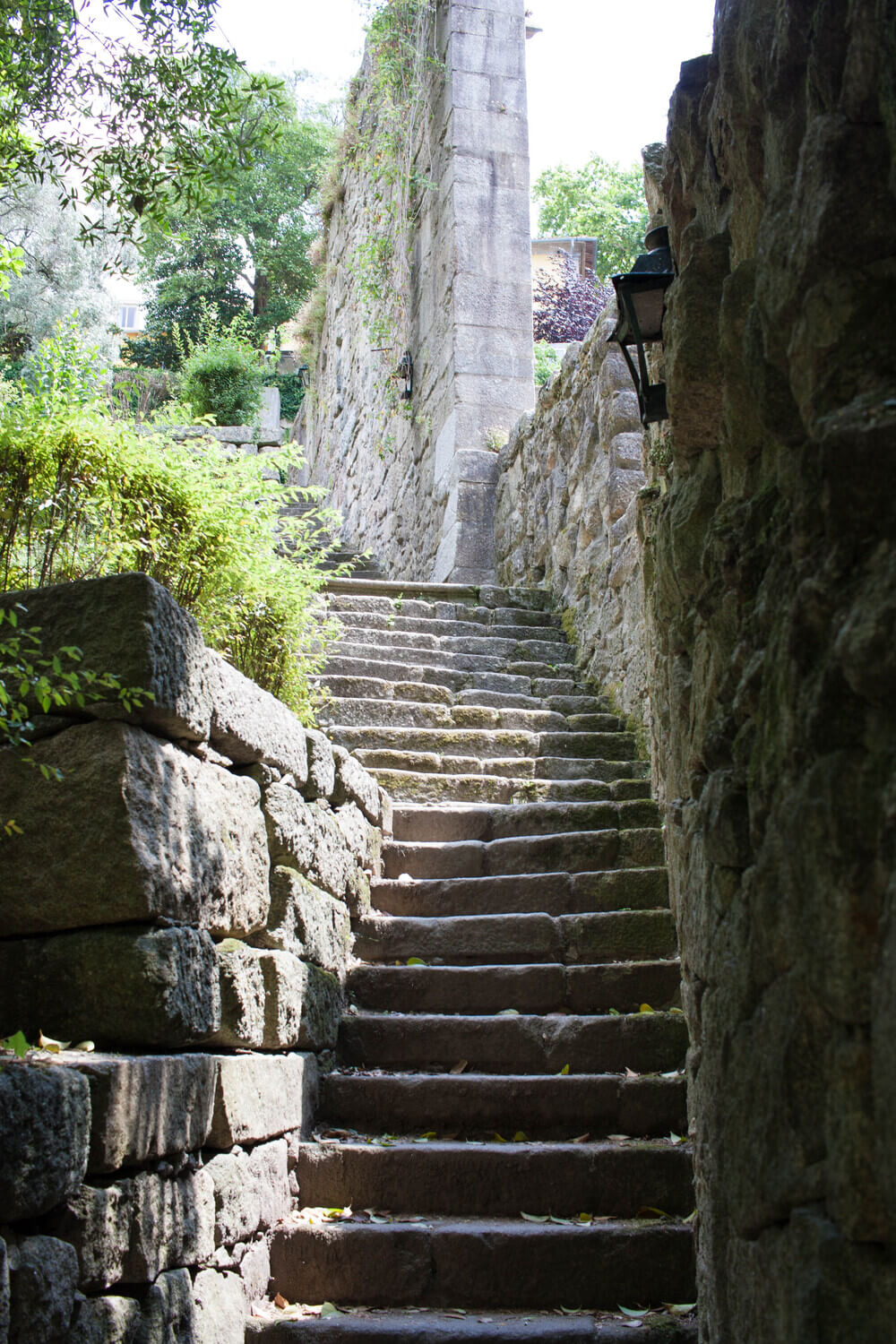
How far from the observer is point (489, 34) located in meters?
8.74

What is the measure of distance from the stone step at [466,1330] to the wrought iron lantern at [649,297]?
214 centimetres

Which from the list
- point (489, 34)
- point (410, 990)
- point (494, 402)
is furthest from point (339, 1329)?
point (489, 34)

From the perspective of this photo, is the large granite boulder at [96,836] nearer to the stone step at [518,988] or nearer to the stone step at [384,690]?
the stone step at [518,988]

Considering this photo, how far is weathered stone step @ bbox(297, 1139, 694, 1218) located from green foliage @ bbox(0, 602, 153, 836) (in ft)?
4.52

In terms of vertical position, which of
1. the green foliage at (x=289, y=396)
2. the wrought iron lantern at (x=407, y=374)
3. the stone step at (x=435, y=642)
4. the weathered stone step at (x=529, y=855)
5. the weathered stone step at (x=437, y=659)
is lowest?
the weathered stone step at (x=529, y=855)

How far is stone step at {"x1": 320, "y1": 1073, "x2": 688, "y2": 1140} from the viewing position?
10.6ft

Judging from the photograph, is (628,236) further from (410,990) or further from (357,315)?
(410,990)

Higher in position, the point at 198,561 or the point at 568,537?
the point at 568,537

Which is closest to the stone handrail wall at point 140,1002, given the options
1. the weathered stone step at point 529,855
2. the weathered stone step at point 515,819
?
the weathered stone step at point 529,855

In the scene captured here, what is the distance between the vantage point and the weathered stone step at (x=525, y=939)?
152 inches

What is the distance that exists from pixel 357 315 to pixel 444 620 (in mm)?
6112

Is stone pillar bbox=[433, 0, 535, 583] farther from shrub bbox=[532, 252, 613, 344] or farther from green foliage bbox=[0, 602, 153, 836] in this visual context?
shrub bbox=[532, 252, 613, 344]

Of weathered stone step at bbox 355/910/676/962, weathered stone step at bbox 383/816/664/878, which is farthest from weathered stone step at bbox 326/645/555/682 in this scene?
weathered stone step at bbox 355/910/676/962

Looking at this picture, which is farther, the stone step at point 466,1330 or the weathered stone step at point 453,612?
the weathered stone step at point 453,612
